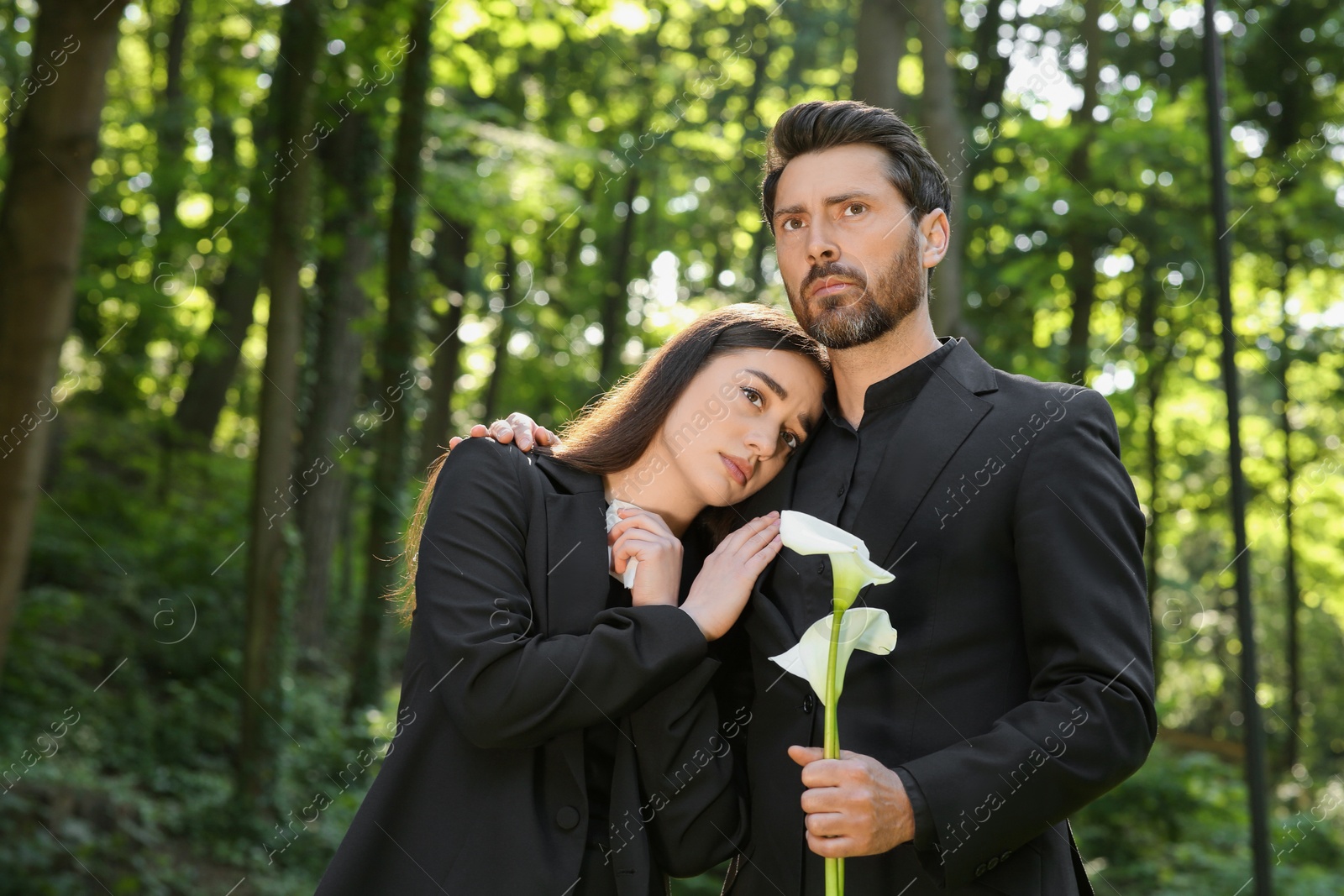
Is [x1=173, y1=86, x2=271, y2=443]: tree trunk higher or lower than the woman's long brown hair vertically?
higher

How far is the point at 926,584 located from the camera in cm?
232

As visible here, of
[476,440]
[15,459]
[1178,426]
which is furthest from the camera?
[1178,426]

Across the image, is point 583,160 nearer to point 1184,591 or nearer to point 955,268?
point 955,268

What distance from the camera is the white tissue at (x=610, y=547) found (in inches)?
97.6

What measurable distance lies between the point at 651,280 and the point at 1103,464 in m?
16.4

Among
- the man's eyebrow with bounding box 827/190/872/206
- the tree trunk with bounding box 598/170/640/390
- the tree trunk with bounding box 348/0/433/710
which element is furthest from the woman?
the tree trunk with bounding box 598/170/640/390

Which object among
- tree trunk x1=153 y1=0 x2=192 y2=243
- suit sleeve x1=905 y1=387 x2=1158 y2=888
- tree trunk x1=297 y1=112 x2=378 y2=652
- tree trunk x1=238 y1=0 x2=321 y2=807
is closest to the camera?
suit sleeve x1=905 y1=387 x2=1158 y2=888

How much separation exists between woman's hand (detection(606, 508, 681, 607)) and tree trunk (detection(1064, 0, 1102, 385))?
30.5 feet

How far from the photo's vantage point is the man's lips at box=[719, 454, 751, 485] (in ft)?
8.55

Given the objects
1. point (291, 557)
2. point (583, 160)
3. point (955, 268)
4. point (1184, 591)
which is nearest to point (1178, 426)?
point (1184, 591)

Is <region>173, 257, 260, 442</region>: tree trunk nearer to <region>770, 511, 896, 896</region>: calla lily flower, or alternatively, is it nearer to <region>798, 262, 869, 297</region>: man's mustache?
<region>798, 262, 869, 297</region>: man's mustache

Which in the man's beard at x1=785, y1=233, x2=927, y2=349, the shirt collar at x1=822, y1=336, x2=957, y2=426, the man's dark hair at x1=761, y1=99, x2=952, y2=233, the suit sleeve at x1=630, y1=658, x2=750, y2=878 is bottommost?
the suit sleeve at x1=630, y1=658, x2=750, y2=878

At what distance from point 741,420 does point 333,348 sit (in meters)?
9.32

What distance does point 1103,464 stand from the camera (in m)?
2.22
